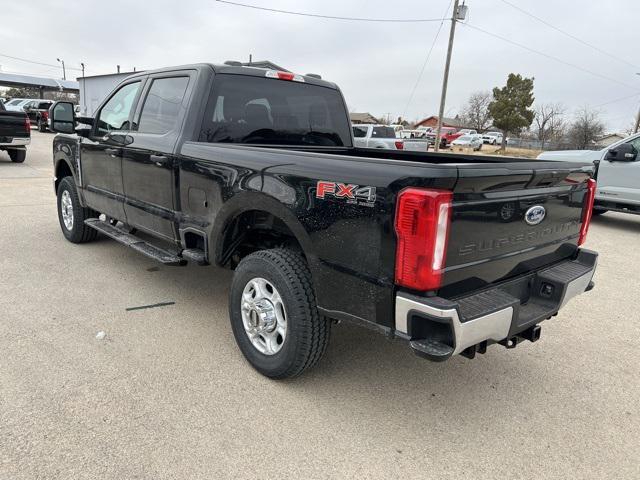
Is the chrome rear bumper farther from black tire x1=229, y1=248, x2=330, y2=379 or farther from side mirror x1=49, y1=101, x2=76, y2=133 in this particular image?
side mirror x1=49, y1=101, x2=76, y2=133

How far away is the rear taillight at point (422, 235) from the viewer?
2098mm

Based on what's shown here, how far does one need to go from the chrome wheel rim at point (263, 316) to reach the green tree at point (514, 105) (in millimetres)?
54191

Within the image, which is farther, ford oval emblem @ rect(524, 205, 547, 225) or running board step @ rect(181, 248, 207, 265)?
running board step @ rect(181, 248, 207, 265)

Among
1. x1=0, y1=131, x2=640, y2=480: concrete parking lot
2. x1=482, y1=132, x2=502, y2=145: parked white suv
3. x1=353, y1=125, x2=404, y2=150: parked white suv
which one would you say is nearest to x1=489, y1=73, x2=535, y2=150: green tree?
x1=482, y1=132, x2=502, y2=145: parked white suv

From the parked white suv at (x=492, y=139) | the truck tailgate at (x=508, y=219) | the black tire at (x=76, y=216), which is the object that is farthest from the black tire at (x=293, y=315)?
the parked white suv at (x=492, y=139)

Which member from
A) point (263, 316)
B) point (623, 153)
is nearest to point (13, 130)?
point (263, 316)

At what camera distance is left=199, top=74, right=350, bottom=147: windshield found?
364cm

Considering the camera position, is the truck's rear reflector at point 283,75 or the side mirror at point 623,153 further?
the side mirror at point 623,153

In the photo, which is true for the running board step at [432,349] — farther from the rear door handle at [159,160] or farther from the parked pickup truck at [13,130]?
the parked pickup truck at [13,130]

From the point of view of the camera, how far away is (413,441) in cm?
253

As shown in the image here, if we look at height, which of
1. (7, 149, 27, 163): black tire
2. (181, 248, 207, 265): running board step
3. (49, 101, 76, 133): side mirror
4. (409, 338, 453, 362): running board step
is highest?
(49, 101, 76, 133): side mirror

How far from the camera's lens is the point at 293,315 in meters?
2.73

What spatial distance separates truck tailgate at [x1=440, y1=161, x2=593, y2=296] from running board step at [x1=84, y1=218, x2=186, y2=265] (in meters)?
2.35

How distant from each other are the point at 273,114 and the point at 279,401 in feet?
7.68
